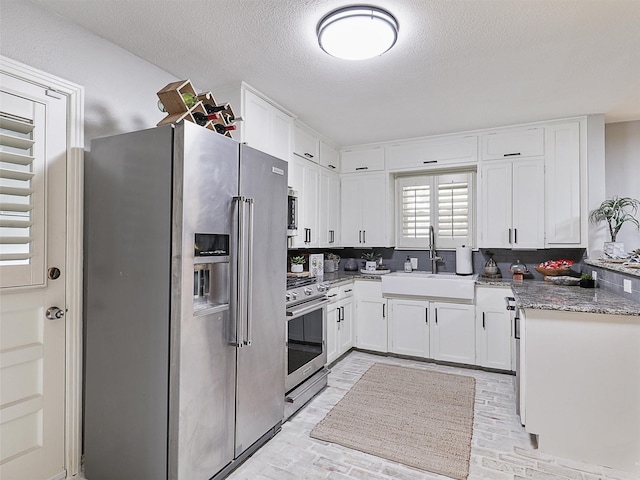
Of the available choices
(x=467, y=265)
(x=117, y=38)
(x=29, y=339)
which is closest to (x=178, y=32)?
(x=117, y=38)

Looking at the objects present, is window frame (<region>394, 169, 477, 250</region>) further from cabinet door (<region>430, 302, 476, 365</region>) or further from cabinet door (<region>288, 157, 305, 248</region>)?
cabinet door (<region>288, 157, 305, 248</region>)

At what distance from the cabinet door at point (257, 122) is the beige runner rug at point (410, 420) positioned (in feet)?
7.21

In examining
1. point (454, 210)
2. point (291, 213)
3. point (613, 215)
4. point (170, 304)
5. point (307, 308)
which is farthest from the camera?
point (454, 210)

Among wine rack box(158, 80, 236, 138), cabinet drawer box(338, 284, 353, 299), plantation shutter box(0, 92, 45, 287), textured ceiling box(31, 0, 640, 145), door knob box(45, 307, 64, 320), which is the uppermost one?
textured ceiling box(31, 0, 640, 145)

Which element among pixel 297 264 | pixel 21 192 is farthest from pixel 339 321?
pixel 21 192

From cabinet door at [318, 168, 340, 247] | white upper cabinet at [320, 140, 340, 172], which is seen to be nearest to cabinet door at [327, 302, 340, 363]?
cabinet door at [318, 168, 340, 247]

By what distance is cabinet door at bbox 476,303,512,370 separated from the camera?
353 cm

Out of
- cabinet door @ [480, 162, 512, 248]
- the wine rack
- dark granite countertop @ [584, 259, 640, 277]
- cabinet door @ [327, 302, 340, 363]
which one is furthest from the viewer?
cabinet door @ [480, 162, 512, 248]

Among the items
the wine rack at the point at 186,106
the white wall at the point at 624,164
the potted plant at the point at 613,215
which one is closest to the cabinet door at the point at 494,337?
the potted plant at the point at 613,215

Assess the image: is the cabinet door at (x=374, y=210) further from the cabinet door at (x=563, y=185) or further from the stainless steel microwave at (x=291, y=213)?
the cabinet door at (x=563, y=185)

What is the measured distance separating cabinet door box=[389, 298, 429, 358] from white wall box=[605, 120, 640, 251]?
212cm

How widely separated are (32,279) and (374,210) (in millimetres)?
3461

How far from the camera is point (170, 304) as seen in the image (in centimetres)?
172

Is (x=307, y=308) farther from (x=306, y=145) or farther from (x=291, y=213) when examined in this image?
(x=306, y=145)
